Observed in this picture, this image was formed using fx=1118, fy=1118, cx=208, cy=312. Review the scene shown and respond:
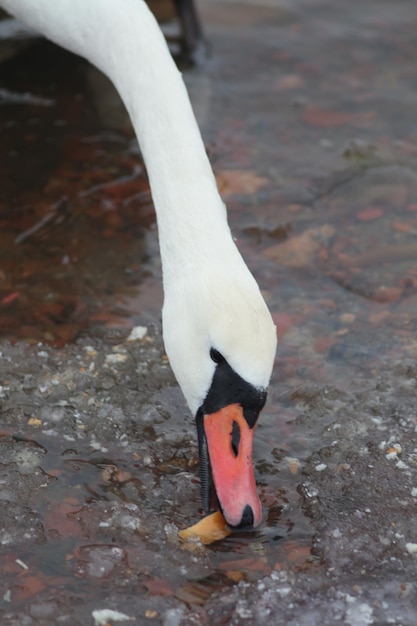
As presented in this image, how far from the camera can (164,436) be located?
196 inches

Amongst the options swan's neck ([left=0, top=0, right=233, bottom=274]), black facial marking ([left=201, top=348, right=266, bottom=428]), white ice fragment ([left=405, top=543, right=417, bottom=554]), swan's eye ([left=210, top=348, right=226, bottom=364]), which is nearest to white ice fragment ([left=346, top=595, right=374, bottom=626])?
white ice fragment ([left=405, top=543, right=417, bottom=554])

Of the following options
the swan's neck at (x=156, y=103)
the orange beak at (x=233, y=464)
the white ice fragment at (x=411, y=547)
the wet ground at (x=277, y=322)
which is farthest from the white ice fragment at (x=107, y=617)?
the swan's neck at (x=156, y=103)

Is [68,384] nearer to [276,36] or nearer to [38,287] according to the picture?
[38,287]

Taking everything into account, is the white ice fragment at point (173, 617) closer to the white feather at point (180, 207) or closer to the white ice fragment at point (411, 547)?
the white feather at point (180, 207)

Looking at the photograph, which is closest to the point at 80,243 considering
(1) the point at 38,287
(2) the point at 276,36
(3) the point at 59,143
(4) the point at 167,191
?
(1) the point at 38,287

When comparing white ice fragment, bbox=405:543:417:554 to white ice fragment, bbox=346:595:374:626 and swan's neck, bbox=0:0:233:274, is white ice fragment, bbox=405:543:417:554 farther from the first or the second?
swan's neck, bbox=0:0:233:274

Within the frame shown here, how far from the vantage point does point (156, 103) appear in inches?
207

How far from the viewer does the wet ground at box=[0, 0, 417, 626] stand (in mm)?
4270

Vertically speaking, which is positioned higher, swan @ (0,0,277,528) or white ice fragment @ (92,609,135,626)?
swan @ (0,0,277,528)

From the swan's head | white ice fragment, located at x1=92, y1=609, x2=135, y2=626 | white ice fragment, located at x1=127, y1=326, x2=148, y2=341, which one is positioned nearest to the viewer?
white ice fragment, located at x1=92, y1=609, x2=135, y2=626

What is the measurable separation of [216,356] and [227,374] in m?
0.10

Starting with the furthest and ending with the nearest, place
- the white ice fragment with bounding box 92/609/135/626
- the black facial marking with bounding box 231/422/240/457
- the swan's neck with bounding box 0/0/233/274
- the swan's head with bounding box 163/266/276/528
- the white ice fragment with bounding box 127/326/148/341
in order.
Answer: the white ice fragment with bounding box 127/326/148/341, the swan's neck with bounding box 0/0/233/274, the black facial marking with bounding box 231/422/240/457, the swan's head with bounding box 163/266/276/528, the white ice fragment with bounding box 92/609/135/626

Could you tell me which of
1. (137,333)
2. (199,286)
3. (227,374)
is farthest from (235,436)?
(137,333)

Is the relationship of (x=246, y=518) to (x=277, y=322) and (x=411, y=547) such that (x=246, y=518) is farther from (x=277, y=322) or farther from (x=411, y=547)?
(x=277, y=322)
